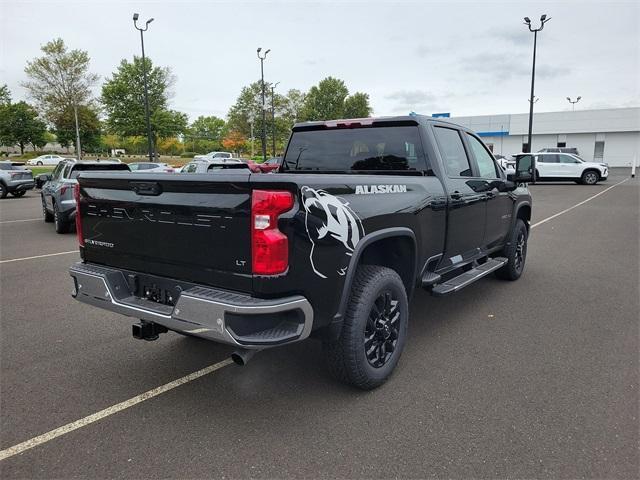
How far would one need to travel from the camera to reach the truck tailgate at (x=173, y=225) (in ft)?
8.74

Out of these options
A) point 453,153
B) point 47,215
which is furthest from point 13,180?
point 453,153

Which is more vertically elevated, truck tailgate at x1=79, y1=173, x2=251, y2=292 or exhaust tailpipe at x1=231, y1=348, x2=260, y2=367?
truck tailgate at x1=79, y1=173, x2=251, y2=292

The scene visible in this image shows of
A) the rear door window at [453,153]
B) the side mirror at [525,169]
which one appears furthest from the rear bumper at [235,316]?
the side mirror at [525,169]

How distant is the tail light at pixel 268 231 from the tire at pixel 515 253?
13.8ft

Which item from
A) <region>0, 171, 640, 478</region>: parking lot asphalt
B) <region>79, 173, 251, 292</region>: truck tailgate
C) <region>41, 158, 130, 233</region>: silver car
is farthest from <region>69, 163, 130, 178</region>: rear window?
<region>79, 173, 251, 292</region>: truck tailgate

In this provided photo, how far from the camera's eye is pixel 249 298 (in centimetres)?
263

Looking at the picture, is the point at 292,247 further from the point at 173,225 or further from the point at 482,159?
the point at 482,159

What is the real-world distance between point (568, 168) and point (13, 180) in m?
27.3

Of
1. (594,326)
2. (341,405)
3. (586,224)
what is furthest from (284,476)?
(586,224)

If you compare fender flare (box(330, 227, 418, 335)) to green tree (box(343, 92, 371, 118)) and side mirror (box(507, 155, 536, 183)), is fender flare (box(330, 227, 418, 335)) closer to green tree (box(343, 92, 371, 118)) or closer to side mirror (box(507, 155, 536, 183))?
side mirror (box(507, 155, 536, 183))

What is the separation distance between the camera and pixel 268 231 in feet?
8.49

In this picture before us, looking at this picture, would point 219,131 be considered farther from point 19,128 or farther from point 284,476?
point 284,476

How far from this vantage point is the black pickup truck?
8.59ft

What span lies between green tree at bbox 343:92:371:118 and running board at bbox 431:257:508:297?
68.1m
